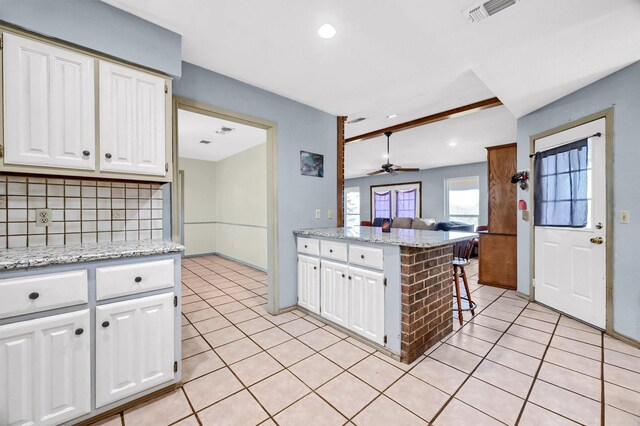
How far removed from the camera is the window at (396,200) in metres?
8.96

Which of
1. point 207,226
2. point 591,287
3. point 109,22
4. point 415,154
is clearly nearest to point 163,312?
point 109,22

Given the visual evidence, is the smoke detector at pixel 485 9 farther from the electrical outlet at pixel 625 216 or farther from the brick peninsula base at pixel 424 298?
the electrical outlet at pixel 625 216

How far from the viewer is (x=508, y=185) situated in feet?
12.5

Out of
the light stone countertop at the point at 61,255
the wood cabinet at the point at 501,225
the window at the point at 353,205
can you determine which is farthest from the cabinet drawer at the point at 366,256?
the window at the point at 353,205

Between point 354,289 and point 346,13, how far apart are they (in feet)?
6.89

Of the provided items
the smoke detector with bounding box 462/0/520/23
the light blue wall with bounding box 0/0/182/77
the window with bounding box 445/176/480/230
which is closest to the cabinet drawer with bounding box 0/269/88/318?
the light blue wall with bounding box 0/0/182/77

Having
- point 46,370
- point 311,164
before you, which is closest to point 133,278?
point 46,370

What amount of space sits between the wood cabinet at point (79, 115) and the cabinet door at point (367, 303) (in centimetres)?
174

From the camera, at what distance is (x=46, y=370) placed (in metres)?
1.28

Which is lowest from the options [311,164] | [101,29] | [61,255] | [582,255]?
[582,255]

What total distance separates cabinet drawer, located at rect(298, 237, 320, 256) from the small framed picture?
2.68ft

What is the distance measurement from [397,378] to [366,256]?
0.89 m

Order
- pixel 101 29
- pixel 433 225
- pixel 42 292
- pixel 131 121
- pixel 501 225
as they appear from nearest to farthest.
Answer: pixel 42 292
pixel 101 29
pixel 131 121
pixel 501 225
pixel 433 225

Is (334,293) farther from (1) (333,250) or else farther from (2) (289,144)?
(2) (289,144)
